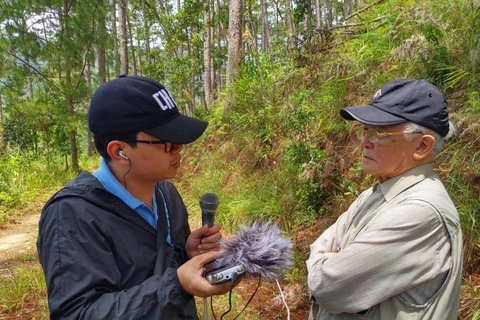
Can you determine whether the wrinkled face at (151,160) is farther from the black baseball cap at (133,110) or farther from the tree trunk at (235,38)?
the tree trunk at (235,38)

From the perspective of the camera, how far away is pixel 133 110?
1.26 meters

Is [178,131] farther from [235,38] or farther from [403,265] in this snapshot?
[235,38]

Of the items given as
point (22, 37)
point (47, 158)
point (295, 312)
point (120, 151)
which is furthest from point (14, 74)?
point (120, 151)

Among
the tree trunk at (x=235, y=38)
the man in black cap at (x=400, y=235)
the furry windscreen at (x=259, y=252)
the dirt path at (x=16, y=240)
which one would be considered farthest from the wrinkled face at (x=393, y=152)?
the tree trunk at (x=235, y=38)

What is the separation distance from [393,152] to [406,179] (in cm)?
12

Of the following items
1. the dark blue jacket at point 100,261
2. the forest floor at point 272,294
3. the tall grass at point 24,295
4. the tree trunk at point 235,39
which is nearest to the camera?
the dark blue jacket at point 100,261

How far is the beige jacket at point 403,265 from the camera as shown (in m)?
1.37

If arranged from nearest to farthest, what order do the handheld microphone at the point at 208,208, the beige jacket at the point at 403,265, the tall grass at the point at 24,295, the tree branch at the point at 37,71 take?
the beige jacket at the point at 403,265, the handheld microphone at the point at 208,208, the tall grass at the point at 24,295, the tree branch at the point at 37,71

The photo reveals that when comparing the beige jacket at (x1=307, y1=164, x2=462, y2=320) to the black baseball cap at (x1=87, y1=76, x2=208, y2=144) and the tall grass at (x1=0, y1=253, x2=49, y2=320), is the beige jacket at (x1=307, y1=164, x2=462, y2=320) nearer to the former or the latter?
the black baseball cap at (x1=87, y1=76, x2=208, y2=144)

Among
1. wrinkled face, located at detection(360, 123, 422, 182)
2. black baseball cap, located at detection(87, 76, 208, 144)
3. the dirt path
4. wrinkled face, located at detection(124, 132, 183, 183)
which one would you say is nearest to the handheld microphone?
wrinkled face, located at detection(124, 132, 183, 183)

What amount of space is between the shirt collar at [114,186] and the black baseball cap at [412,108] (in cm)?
99

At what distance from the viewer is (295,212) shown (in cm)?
438

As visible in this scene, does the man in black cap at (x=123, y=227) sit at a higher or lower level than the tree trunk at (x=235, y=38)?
lower

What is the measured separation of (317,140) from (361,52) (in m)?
1.35
